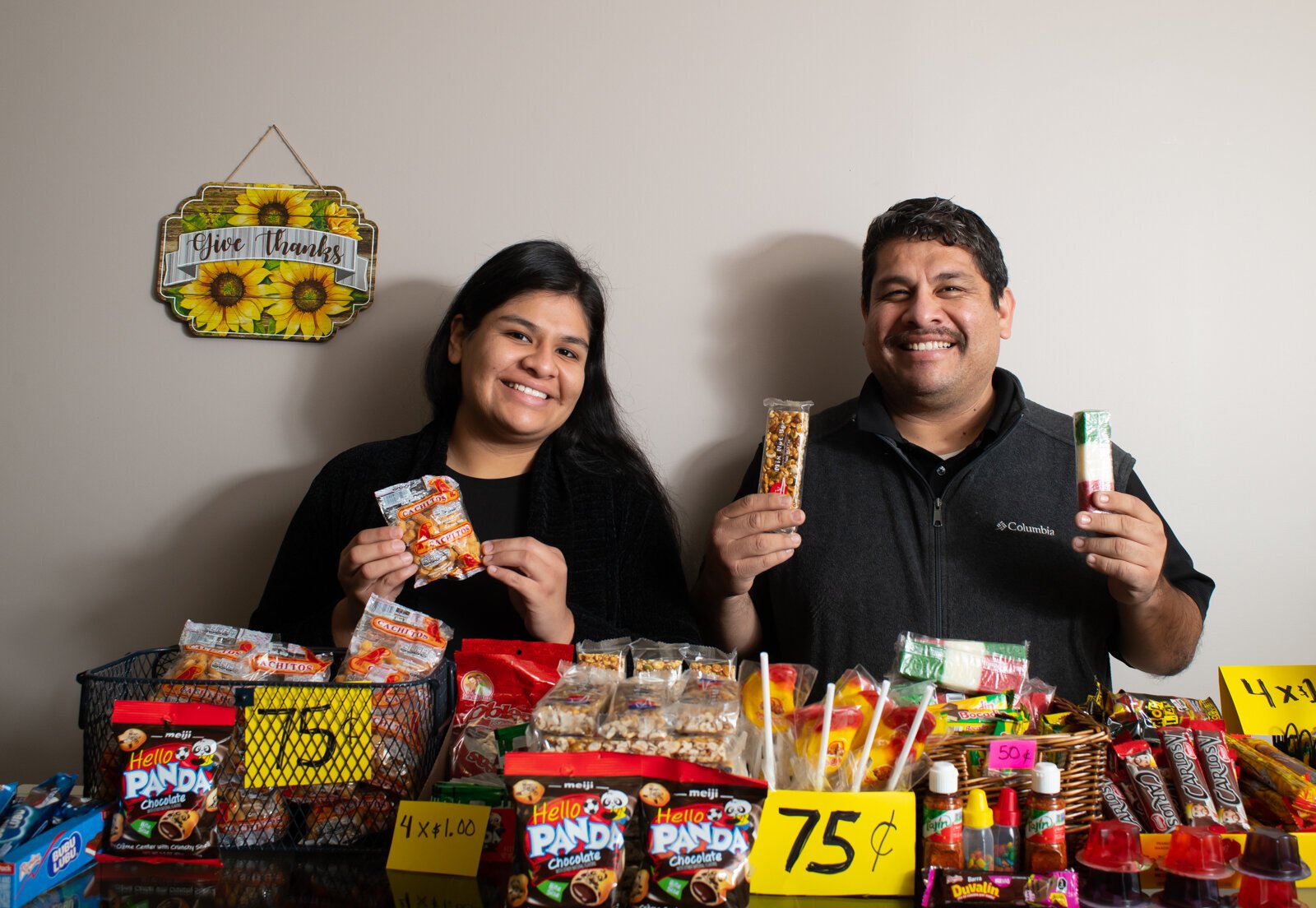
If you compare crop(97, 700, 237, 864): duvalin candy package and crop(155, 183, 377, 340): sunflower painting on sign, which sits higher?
crop(155, 183, 377, 340): sunflower painting on sign

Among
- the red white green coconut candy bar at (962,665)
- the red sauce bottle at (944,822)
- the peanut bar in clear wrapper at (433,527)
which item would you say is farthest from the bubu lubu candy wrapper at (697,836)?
the peanut bar in clear wrapper at (433,527)

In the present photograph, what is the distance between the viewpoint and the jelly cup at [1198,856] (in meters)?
1.02

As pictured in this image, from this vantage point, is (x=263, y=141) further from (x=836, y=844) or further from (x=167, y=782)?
(x=836, y=844)

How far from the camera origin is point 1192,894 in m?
1.01

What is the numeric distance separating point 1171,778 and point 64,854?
1399mm

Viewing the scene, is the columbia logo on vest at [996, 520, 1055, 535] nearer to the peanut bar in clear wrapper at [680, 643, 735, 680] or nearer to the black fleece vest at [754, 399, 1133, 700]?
the black fleece vest at [754, 399, 1133, 700]

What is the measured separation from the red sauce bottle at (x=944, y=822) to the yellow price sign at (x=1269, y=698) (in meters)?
0.67

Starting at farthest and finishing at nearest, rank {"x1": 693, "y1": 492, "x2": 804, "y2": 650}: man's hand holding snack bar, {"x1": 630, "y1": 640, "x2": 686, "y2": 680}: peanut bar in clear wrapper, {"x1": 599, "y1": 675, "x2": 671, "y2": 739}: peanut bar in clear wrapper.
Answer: {"x1": 693, "y1": 492, "x2": 804, "y2": 650}: man's hand holding snack bar
{"x1": 630, "y1": 640, "x2": 686, "y2": 680}: peanut bar in clear wrapper
{"x1": 599, "y1": 675, "x2": 671, "y2": 739}: peanut bar in clear wrapper

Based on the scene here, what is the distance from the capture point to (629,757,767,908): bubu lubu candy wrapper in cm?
98

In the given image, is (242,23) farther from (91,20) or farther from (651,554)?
(651,554)

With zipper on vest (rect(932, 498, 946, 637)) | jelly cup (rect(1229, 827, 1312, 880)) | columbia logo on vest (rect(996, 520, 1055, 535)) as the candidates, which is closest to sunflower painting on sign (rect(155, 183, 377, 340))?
zipper on vest (rect(932, 498, 946, 637))

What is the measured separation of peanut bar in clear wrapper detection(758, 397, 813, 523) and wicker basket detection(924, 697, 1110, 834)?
688 mm

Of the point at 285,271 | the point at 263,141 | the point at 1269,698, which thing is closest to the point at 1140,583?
the point at 1269,698

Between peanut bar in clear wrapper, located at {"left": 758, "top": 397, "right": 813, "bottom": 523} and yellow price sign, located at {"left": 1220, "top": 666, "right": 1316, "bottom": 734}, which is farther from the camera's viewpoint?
peanut bar in clear wrapper, located at {"left": 758, "top": 397, "right": 813, "bottom": 523}
